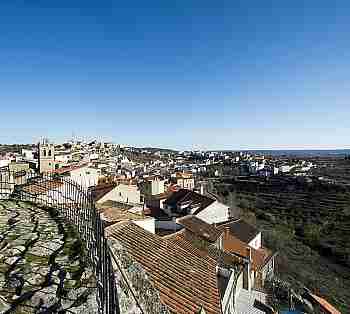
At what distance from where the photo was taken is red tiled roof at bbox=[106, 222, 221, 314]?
5203 mm

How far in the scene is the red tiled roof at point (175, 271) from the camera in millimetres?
5203

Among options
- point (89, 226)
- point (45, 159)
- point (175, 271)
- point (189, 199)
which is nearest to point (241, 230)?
point (189, 199)

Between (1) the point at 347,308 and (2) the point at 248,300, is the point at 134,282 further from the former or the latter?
(1) the point at 347,308

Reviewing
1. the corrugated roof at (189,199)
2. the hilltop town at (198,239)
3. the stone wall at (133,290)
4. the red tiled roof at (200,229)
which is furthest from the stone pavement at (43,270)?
the corrugated roof at (189,199)

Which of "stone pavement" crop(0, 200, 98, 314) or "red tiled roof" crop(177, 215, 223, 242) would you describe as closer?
"stone pavement" crop(0, 200, 98, 314)

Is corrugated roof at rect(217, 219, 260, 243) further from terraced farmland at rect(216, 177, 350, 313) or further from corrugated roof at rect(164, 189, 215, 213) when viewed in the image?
terraced farmland at rect(216, 177, 350, 313)

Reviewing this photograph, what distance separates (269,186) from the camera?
81.5 metres

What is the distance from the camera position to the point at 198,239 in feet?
59.9

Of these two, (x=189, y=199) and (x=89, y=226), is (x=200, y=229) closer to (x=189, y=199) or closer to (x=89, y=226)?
(x=189, y=199)

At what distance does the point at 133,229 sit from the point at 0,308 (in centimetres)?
510

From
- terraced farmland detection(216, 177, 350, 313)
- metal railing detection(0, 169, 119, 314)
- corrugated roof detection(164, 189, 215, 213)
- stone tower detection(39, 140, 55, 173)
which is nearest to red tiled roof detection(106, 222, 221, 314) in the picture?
metal railing detection(0, 169, 119, 314)

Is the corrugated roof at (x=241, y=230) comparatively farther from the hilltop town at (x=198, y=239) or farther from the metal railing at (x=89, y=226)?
the metal railing at (x=89, y=226)

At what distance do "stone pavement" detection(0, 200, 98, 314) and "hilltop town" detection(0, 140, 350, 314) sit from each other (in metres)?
0.03

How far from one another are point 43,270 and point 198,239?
15.3 m
